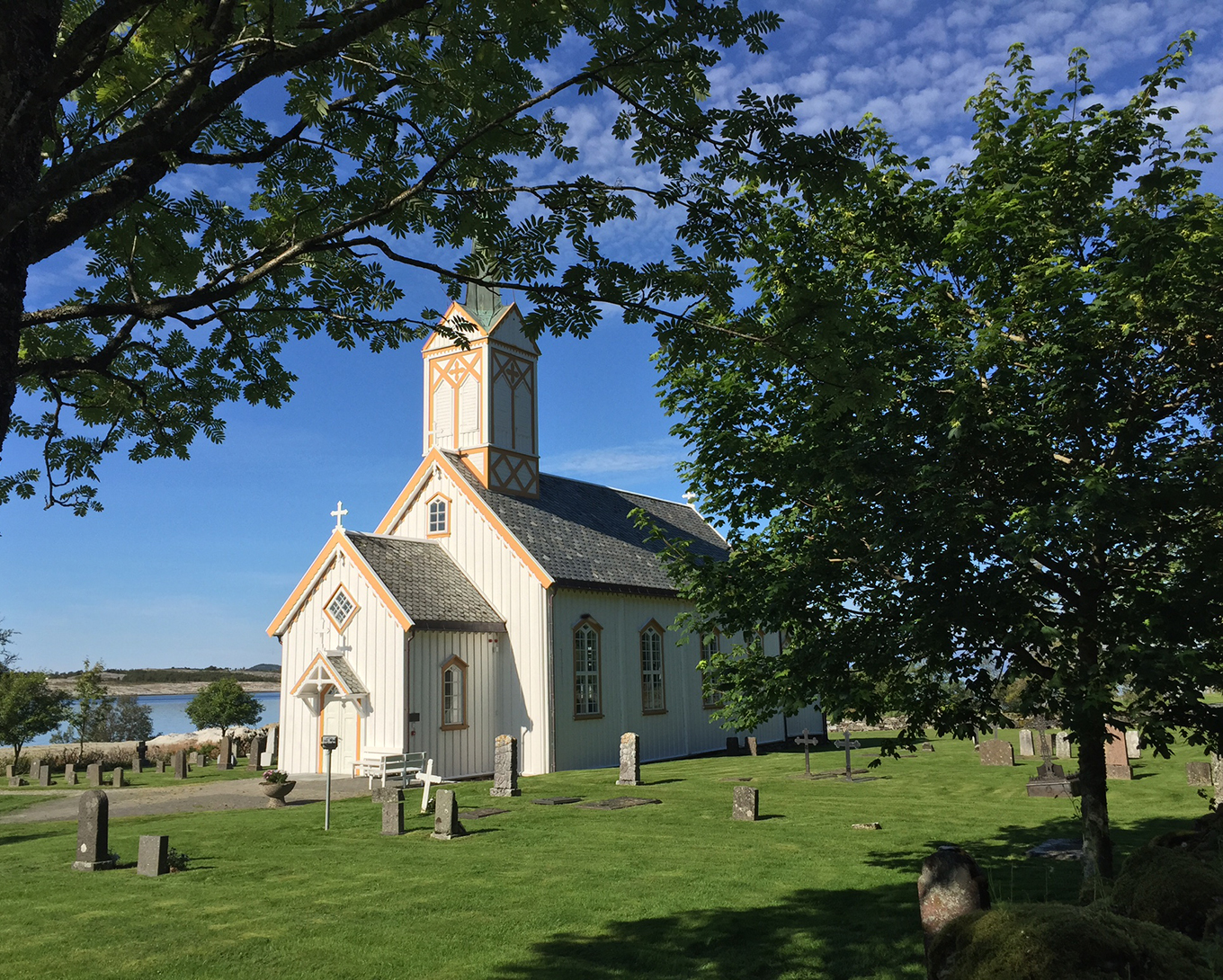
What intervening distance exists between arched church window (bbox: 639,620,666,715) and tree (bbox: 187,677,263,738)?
21.8 m

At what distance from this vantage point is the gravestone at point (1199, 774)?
58.7 ft

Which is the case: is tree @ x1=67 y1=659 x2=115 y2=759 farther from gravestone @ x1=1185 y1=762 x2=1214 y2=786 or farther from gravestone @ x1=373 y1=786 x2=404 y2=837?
gravestone @ x1=1185 y1=762 x2=1214 y2=786

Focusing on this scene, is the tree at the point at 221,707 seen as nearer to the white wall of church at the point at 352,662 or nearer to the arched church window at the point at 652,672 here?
the white wall of church at the point at 352,662

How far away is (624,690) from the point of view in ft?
91.7

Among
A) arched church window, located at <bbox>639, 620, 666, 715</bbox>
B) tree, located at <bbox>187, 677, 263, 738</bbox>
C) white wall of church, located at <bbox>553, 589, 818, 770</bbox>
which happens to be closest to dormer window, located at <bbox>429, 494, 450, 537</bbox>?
white wall of church, located at <bbox>553, 589, 818, 770</bbox>

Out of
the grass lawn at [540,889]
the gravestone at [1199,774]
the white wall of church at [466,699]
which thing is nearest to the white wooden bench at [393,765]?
the white wall of church at [466,699]

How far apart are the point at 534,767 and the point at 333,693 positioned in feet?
20.4

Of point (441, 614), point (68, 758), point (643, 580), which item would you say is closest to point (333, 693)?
point (441, 614)

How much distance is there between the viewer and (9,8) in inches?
166

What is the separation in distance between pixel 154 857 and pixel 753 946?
28.0ft

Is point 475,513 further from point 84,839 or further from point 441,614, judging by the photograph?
point 84,839

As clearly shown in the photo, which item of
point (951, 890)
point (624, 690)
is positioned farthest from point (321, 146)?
point (624, 690)

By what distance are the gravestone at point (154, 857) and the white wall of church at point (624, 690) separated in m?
14.2

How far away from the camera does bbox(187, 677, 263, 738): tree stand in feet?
132
